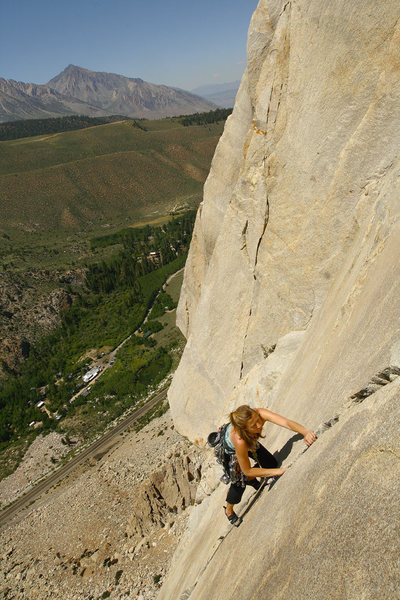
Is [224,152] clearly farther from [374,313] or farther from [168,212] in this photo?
[168,212]

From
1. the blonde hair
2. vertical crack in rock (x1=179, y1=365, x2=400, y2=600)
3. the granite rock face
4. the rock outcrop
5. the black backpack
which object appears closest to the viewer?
the rock outcrop

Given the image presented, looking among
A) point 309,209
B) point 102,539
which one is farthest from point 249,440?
point 102,539

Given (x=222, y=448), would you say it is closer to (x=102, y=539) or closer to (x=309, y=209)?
(x=309, y=209)

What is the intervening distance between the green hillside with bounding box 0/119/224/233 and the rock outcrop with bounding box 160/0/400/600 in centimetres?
12465

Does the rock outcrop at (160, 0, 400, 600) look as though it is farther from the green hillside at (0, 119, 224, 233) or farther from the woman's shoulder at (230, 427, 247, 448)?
the green hillside at (0, 119, 224, 233)

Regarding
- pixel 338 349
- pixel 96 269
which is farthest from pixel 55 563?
pixel 96 269

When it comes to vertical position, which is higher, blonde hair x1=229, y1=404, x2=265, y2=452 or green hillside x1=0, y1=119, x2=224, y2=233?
blonde hair x1=229, y1=404, x2=265, y2=452

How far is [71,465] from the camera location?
35875mm

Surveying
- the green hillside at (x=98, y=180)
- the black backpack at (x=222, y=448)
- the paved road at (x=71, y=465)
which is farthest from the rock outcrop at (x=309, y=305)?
the green hillside at (x=98, y=180)

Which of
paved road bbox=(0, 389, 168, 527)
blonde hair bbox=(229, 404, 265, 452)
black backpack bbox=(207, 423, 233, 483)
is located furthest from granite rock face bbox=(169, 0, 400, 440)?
paved road bbox=(0, 389, 168, 527)

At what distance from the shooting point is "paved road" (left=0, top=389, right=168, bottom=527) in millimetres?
32438

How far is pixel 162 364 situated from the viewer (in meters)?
51.1

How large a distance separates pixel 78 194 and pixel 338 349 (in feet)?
512

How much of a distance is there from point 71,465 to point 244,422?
36.6 metres
